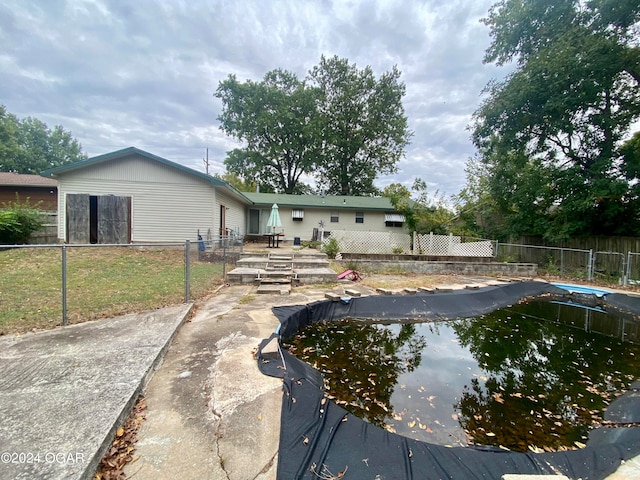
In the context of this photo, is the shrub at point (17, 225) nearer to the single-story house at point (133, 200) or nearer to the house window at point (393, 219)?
the single-story house at point (133, 200)

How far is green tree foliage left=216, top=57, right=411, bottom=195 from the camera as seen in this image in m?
25.2

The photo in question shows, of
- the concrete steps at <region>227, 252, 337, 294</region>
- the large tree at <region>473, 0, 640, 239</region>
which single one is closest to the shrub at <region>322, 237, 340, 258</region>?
the concrete steps at <region>227, 252, 337, 294</region>

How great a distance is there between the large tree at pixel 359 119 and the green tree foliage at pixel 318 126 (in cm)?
9

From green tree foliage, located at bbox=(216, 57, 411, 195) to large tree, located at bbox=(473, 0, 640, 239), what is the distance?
16.1m

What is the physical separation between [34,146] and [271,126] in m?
27.3

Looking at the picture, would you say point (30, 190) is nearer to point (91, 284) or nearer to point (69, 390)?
point (91, 284)

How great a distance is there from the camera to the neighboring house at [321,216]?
18781mm

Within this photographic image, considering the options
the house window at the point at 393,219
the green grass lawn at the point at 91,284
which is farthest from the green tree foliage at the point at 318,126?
the green grass lawn at the point at 91,284

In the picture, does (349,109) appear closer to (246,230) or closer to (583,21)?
(246,230)

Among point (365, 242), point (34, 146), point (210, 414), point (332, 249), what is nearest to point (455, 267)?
point (365, 242)

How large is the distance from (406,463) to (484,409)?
5.55ft

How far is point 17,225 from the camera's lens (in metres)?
9.52

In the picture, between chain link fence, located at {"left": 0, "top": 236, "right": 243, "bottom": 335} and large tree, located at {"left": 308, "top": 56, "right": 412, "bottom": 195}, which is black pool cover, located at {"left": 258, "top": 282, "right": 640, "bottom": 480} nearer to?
chain link fence, located at {"left": 0, "top": 236, "right": 243, "bottom": 335}

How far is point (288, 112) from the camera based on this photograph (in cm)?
2423
